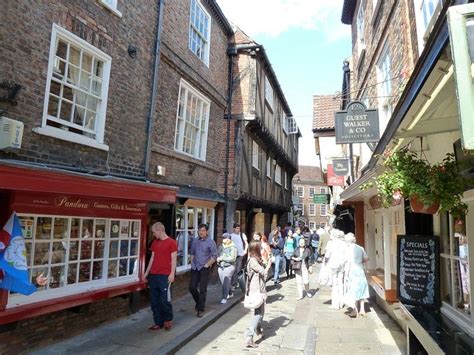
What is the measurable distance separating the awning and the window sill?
100 cm

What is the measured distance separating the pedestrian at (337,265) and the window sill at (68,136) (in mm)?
5245

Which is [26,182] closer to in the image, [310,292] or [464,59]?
[464,59]

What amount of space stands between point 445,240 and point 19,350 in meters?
5.84

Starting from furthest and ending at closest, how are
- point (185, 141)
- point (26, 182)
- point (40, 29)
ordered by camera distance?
point (185, 141)
point (40, 29)
point (26, 182)

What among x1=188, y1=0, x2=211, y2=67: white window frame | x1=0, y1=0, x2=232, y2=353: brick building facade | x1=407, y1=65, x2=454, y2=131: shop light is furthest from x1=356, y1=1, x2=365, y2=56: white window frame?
x1=407, y1=65, x2=454, y2=131: shop light

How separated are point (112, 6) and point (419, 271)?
6.78 m

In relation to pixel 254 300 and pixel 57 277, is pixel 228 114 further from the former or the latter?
pixel 57 277

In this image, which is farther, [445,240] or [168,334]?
[168,334]

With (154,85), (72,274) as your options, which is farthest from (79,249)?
(154,85)

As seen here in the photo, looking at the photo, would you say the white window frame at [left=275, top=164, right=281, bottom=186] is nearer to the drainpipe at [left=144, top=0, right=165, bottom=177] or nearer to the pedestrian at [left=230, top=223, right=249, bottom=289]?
the pedestrian at [left=230, top=223, right=249, bottom=289]

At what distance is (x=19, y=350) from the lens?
501cm

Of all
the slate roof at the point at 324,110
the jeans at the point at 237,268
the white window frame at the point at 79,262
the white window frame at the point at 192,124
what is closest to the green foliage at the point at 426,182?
the white window frame at the point at 79,262

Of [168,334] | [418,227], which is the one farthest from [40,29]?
[418,227]

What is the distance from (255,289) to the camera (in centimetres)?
596
